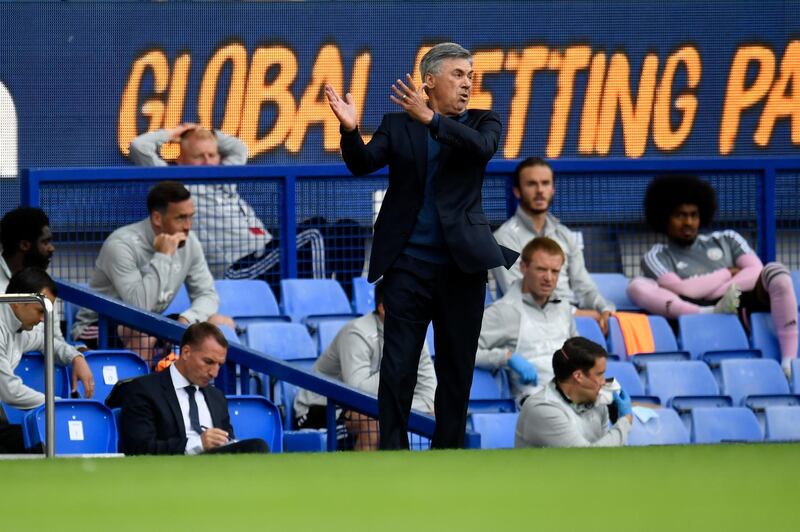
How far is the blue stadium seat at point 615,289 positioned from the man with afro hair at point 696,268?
0.30ft

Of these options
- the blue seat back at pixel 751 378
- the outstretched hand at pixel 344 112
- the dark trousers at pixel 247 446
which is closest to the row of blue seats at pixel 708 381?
the blue seat back at pixel 751 378

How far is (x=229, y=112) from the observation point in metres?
10.6

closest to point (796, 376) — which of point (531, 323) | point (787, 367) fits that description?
point (787, 367)

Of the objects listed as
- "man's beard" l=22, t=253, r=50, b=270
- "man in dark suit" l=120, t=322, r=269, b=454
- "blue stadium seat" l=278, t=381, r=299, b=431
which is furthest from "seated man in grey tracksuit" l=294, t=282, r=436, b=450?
"man's beard" l=22, t=253, r=50, b=270

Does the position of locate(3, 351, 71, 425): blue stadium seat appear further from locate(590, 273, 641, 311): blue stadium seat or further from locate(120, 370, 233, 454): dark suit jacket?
locate(590, 273, 641, 311): blue stadium seat

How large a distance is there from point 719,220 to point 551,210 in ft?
3.36

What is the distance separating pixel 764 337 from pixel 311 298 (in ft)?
8.15

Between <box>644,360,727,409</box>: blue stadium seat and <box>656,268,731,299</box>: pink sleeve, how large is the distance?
32.6 inches

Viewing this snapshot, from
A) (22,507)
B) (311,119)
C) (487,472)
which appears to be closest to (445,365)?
(487,472)

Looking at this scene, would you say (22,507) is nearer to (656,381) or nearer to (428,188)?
(428,188)

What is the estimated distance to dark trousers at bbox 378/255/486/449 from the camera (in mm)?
5180

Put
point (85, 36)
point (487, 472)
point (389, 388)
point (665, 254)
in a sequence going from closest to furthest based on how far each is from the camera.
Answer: point (487, 472) → point (389, 388) → point (665, 254) → point (85, 36)

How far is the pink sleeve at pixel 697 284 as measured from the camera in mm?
8914

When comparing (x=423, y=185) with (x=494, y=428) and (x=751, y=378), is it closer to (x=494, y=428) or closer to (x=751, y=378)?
(x=494, y=428)
